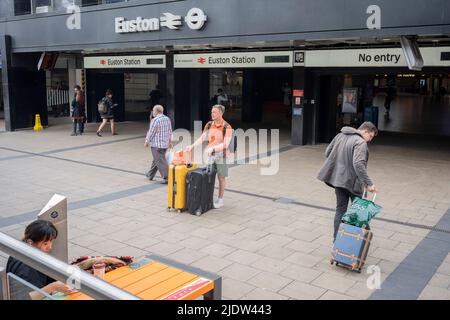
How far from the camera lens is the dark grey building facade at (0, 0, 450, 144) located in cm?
995

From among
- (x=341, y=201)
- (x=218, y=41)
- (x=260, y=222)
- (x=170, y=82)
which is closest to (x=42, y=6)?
(x=170, y=82)

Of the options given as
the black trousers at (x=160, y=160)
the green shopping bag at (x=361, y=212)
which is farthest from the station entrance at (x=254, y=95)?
the green shopping bag at (x=361, y=212)

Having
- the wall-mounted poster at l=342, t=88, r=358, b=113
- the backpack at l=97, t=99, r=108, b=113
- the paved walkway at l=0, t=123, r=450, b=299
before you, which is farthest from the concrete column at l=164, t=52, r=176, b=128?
the wall-mounted poster at l=342, t=88, r=358, b=113

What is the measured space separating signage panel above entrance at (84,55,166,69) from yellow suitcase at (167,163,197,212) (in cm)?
952

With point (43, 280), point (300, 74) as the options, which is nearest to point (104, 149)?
point (300, 74)

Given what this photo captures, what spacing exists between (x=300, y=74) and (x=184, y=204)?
7.75 meters

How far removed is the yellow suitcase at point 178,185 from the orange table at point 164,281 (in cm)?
334

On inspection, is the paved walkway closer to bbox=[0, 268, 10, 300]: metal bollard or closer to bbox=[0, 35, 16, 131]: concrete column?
bbox=[0, 268, 10, 300]: metal bollard

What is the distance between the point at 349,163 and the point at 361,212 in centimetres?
Answer: 60

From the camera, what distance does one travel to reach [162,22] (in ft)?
42.5

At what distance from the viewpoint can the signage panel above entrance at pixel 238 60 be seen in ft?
45.2

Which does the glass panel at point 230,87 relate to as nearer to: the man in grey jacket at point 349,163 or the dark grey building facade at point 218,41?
the dark grey building facade at point 218,41

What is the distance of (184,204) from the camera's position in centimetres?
752

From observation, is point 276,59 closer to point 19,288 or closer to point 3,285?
point 3,285
